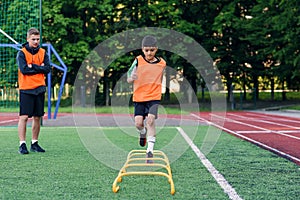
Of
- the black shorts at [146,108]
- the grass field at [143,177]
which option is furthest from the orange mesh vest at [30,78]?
the black shorts at [146,108]

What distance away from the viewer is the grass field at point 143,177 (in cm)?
445

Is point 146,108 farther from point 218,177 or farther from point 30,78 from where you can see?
point 30,78

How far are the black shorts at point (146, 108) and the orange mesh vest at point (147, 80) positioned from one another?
Answer: 6 centimetres

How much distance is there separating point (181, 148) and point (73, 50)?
20676mm

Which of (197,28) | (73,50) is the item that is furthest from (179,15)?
(73,50)

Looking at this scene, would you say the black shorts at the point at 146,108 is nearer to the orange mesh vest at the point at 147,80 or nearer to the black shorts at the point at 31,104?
the orange mesh vest at the point at 147,80

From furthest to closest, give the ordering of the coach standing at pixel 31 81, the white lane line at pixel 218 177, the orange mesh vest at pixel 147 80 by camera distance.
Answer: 1. the coach standing at pixel 31 81
2. the orange mesh vest at pixel 147 80
3. the white lane line at pixel 218 177

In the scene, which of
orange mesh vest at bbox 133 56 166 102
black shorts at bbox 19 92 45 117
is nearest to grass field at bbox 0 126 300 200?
black shorts at bbox 19 92 45 117

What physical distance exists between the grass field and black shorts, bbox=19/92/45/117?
656 mm

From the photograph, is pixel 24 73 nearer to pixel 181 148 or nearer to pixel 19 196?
pixel 181 148

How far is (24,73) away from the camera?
24.5ft

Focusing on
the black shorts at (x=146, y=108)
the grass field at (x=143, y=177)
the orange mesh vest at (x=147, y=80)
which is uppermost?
the orange mesh vest at (x=147, y=80)

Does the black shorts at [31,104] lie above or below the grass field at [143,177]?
above

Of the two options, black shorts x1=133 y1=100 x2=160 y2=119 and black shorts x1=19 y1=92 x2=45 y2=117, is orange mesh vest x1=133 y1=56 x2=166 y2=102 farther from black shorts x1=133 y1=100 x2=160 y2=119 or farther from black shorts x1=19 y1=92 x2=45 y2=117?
black shorts x1=19 y1=92 x2=45 y2=117
